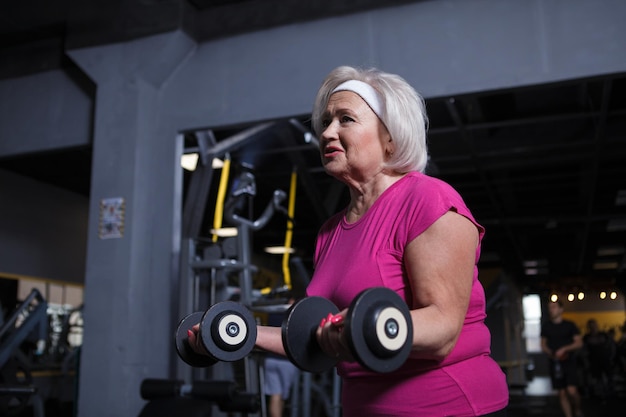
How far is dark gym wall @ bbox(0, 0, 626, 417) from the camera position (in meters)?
3.26

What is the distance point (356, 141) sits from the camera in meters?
0.98

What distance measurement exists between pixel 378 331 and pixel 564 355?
466 cm

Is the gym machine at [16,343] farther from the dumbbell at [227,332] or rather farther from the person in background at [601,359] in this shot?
the person in background at [601,359]

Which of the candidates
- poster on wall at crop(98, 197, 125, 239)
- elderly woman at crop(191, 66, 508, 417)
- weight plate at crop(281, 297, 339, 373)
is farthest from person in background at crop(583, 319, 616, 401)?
weight plate at crop(281, 297, 339, 373)

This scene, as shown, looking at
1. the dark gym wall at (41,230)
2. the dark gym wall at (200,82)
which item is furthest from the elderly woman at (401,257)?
the dark gym wall at (41,230)

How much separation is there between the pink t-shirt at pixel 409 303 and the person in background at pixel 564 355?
4320 mm

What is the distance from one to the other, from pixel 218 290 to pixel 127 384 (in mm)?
754

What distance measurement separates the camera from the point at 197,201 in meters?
4.33

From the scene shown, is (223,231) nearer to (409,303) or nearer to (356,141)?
(356,141)

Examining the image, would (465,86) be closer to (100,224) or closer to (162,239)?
(162,239)

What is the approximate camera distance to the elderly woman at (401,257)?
2.64ft

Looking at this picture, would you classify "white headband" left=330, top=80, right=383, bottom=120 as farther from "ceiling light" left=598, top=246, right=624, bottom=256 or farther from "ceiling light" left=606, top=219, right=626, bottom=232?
"ceiling light" left=598, top=246, right=624, bottom=256

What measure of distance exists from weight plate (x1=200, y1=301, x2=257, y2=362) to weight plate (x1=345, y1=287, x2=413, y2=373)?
0.28m

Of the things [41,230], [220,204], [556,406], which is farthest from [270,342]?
[41,230]
